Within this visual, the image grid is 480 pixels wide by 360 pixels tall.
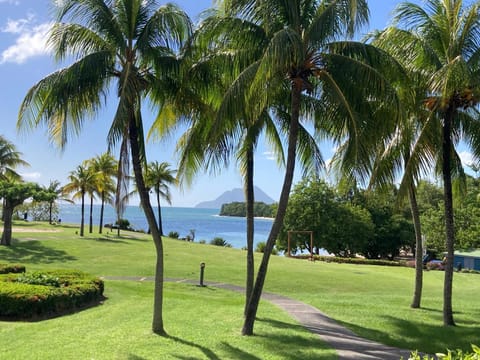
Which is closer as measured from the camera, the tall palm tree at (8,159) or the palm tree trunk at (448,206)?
the palm tree trunk at (448,206)

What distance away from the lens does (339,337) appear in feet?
34.2

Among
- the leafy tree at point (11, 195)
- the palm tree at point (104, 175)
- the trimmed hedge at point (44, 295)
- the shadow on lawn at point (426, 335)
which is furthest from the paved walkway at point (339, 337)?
the palm tree at point (104, 175)

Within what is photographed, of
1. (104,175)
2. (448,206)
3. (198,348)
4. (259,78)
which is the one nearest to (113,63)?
(259,78)

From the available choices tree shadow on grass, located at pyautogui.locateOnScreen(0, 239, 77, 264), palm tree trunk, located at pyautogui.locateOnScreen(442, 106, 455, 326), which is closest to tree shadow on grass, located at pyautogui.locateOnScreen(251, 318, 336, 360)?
palm tree trunk, located at pyautogui.locateOnScreen(442, 106, 455, 326)

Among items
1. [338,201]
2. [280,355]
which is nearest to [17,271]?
[280,355]

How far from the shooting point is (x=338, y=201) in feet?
168

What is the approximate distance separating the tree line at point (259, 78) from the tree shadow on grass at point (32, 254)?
52.1 feet

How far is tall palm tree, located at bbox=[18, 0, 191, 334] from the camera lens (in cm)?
942

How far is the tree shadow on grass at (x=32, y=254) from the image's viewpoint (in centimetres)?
2410

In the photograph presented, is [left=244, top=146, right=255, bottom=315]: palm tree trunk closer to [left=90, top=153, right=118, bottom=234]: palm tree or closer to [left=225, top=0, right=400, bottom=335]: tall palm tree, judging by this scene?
[left=225, top=0, right=400, bottom=335]: tall palm tree

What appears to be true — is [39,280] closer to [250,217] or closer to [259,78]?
[250,217]

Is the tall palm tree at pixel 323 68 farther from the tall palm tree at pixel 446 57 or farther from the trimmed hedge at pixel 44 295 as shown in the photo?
the trimmed hedge at pixel 44 295

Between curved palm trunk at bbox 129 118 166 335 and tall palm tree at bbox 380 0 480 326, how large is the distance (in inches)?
281

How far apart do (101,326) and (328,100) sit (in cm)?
757
